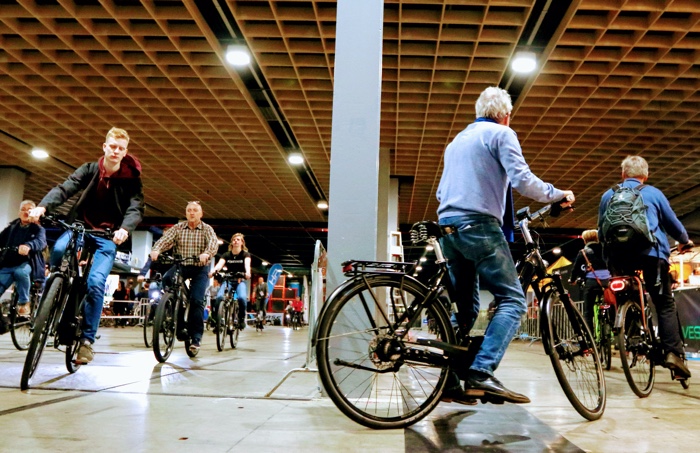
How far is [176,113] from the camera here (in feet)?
31.3

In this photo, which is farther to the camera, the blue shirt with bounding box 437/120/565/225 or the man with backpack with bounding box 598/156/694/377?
the man with backpack with bounding box 598/156/694/377

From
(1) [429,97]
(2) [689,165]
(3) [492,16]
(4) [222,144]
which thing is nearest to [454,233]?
(3) [492,16]

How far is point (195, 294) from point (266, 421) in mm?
3183

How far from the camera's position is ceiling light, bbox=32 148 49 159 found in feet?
39.2

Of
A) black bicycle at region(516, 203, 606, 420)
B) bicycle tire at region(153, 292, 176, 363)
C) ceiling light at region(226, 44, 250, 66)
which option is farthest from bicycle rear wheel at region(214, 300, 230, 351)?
black bicycle at region(516, 203, 606, 420)

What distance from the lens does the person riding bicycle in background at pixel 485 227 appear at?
7.50 feet

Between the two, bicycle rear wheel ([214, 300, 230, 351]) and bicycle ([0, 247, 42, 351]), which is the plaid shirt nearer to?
bicycle rear wheel ([214, 300, 230, 351])

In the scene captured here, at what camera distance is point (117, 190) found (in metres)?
3.58

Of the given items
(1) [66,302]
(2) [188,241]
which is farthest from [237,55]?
(1) [66,302]

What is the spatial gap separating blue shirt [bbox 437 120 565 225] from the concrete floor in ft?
2.97

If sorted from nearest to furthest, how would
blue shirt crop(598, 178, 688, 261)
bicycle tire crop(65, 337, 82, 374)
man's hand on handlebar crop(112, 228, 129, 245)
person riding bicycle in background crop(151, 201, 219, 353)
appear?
man's hand on handlebar crop(112, 228, 129, 245) < bicycle tire crop(65, 337, 82, 374) < blue shirt crop(598, 178, 688, 261) < person riding bicycle in background crop(151, 201, 219, 353)

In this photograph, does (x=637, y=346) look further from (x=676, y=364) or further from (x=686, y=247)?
(x=686, y=247)

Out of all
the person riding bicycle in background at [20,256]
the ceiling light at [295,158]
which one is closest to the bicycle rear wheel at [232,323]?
the person riding bicycle in background at [20,256]

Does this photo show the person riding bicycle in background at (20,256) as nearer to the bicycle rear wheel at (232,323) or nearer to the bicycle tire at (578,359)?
the bicycle rear wheel at (232,323)
